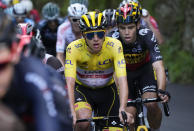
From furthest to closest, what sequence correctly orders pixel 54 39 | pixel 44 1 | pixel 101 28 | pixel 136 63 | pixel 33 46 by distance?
pixel 44 1
pixel 54 39
pixel 136 63
pixel 101 28
pixel 33 46

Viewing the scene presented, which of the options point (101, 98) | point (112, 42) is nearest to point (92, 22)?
point (112, 42)

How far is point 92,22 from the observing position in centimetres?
617

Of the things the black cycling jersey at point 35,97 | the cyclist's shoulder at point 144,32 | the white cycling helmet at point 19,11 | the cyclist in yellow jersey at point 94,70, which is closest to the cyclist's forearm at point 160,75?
the cyclist's shoulder at point 144,32

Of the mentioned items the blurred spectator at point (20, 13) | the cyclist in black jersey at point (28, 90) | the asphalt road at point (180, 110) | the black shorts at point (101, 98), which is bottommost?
the asphalt road at point (180, 110)

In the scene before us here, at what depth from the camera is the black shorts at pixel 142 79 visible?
23.9 feet

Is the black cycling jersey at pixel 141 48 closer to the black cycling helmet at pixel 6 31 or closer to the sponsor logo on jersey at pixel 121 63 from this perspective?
the sponsor logo on jersey at pixel 121 63

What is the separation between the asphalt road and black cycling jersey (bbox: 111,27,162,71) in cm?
267

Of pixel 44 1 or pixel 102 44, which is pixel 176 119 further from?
pixel 44 1

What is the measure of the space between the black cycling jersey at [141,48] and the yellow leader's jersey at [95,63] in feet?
1.84

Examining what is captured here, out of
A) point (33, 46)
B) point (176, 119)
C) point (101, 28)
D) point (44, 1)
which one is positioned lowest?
point (176, 119)

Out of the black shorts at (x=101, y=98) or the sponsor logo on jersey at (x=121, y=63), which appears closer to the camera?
the sponsor logo on jersey at (x=121, y=63)

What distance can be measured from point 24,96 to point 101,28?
3.20 metres

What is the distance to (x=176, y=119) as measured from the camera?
35.3ft

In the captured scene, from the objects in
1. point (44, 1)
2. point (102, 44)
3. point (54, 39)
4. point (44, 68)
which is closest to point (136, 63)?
point (102, 44)
